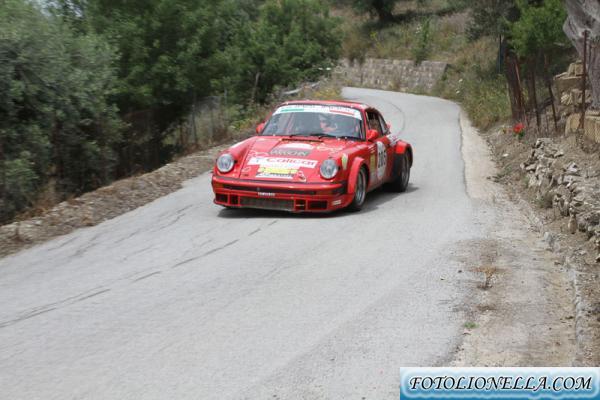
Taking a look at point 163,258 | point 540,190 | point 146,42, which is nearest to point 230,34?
point 146,42

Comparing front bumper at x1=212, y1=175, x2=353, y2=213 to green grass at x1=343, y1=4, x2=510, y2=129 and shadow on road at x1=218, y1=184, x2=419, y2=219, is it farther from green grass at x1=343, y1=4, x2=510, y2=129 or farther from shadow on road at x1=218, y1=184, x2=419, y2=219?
green grass at x1=343, y1=4, x2=510, y2=129

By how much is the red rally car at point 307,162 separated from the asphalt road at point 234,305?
0.30 metres

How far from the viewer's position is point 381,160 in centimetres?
1250

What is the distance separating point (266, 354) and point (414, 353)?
1.03 m

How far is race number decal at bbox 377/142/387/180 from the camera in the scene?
12.4 m

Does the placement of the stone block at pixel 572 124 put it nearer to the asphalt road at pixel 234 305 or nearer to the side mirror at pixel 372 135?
the asphalt road at pixel 234 305

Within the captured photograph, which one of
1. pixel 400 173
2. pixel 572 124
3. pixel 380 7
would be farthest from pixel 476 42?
pixel 400 173

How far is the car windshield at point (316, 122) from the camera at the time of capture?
12.1 m

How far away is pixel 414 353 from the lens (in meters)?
5.80

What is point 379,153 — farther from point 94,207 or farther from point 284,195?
point 94,207

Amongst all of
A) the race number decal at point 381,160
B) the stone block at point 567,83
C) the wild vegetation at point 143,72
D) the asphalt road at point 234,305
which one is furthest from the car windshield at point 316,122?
the stone block at point 567,83

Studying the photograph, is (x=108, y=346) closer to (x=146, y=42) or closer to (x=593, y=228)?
(x=593, y=228)

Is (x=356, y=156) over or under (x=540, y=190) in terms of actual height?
over

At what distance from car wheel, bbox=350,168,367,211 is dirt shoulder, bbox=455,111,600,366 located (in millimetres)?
1901
